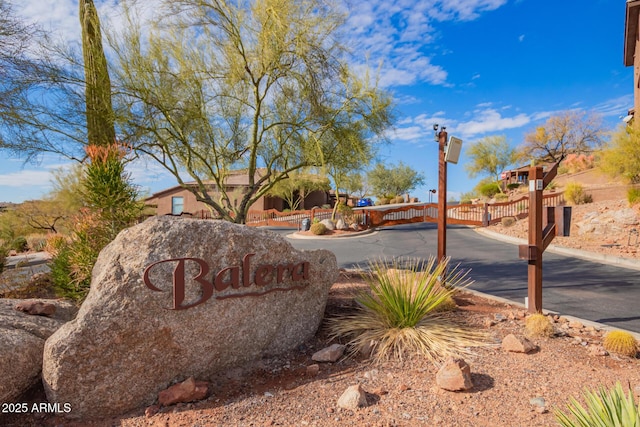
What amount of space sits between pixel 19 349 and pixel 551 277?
972cm

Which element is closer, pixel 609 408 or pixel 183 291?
pixel 609 408

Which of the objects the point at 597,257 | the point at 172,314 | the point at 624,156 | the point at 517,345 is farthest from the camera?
the point at 624,156

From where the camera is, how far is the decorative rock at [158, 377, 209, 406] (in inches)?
133

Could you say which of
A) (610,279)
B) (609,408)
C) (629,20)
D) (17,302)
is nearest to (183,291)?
(17,302)

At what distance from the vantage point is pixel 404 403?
313 centimetres

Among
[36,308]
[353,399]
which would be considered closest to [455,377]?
[353,399]

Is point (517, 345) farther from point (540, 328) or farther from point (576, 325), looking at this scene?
point (576, 325)

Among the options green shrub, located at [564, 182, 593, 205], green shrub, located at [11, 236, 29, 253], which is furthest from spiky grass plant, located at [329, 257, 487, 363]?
green shrub, located at [564, 182, 593, 205]

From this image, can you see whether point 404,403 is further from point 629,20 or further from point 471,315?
point 629,20

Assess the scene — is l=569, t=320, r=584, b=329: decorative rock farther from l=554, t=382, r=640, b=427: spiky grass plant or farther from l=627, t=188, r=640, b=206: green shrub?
l=627, t=188, r=640, b=206: green shrub

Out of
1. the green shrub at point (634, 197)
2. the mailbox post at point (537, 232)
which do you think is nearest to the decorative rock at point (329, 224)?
the green shrub at point (634, 197)

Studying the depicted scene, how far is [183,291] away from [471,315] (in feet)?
13.0

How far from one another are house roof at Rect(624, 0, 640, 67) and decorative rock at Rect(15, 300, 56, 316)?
28905 millimetres

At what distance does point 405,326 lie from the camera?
4520mm
